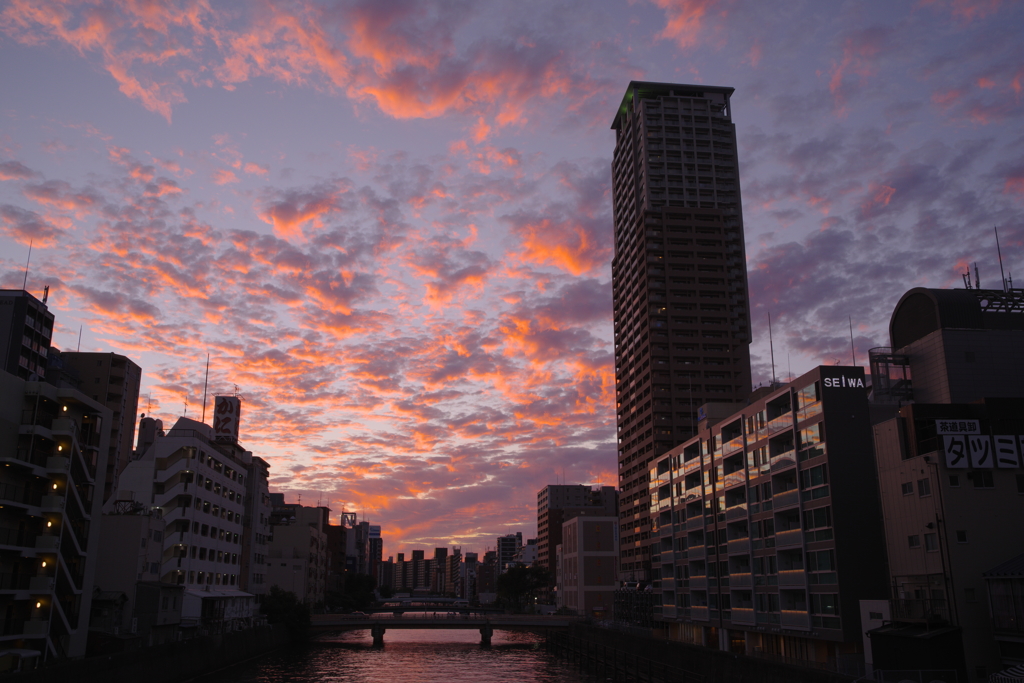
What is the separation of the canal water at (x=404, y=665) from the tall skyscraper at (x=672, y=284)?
42.2 metres

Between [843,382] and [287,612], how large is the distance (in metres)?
94.5

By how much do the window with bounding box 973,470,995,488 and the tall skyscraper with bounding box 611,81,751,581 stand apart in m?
100

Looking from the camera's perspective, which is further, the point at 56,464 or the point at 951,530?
the point at 56,464

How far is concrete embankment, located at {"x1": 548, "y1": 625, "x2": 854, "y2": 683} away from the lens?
53406 millimetres

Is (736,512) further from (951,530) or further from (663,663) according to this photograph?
(951,530)

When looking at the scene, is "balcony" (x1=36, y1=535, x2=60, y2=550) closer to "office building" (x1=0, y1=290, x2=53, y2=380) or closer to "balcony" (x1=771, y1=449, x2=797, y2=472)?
"balcony" (x1=771, y1=449, x2=797, y2=472)

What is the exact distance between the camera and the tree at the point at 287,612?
397 feet

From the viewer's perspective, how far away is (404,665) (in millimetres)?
102562

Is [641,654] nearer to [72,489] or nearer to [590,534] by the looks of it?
[72,489]

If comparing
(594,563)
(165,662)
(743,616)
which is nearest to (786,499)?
(743,616)

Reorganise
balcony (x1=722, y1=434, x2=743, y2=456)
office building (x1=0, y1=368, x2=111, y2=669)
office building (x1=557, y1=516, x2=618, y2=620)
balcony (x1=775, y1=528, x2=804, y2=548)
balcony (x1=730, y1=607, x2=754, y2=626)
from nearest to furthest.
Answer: office building (x1=0, y1=368, x2=111, y2=669) < balcony (x1=775, y1=528, x2=804, y2=548) < balcony (x1=730, y1=607, x2=754, y2=626) < balcony (x1=722, y1=434, x2=743, y2=456) < office building (x1=557, y1=516, x2=618, y2=620)

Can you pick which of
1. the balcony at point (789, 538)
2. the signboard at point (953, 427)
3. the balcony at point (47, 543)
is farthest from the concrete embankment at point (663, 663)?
the balcony at point (47, 543)

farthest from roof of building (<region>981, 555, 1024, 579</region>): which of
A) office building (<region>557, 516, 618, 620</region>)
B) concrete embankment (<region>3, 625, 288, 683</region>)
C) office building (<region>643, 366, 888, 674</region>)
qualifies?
office building (<region>557, 516, 618, 620</region>)

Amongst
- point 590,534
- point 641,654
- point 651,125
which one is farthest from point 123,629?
point 651,125
